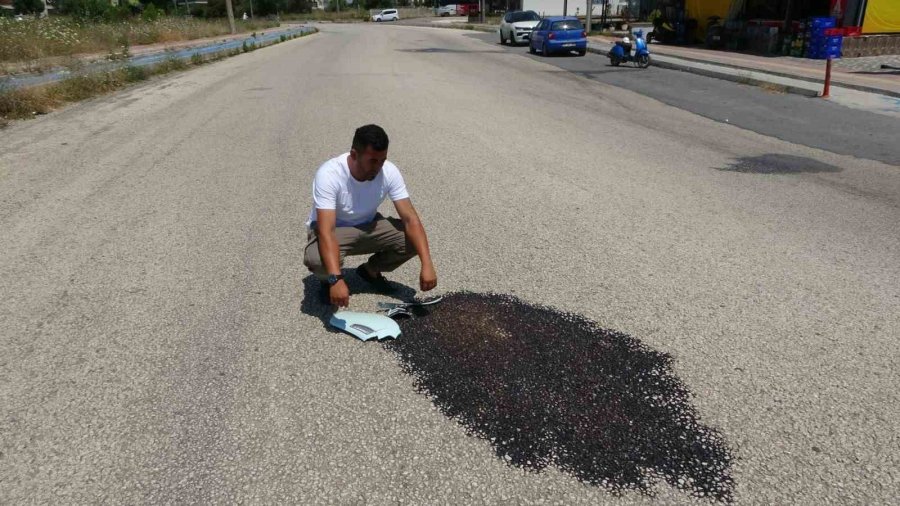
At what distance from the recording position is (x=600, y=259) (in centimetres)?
499

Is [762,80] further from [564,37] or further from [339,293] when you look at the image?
[339,293]

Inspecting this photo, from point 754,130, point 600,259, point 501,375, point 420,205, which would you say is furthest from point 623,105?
point 501,375

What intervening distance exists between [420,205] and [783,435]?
4201 millimetres

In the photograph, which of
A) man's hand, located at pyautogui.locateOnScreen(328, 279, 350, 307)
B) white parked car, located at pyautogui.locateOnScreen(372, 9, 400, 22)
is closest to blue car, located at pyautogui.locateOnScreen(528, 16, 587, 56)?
man's hand, located at pyautogui.locateOnScreen(328, 279, 350, 307)

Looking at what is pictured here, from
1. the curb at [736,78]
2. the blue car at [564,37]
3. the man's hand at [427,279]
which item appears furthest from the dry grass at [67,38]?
the man's hand at [427,279]

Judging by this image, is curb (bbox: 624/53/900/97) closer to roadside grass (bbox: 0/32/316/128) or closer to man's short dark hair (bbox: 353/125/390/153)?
man's short dark hair (bbox: 353/125/390/153)

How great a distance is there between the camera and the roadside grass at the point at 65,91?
1198 centimetres

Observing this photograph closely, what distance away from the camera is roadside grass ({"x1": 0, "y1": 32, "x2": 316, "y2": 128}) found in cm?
1198

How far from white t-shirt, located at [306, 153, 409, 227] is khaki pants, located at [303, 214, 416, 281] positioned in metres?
0.07

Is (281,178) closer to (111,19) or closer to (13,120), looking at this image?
(13,120)

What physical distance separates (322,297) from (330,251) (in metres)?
0.79

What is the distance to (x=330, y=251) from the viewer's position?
3699 millimetres

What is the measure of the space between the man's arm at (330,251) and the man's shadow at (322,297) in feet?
1.52

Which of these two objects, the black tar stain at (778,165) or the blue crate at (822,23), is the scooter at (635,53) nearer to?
the blue crate at (822,23)
